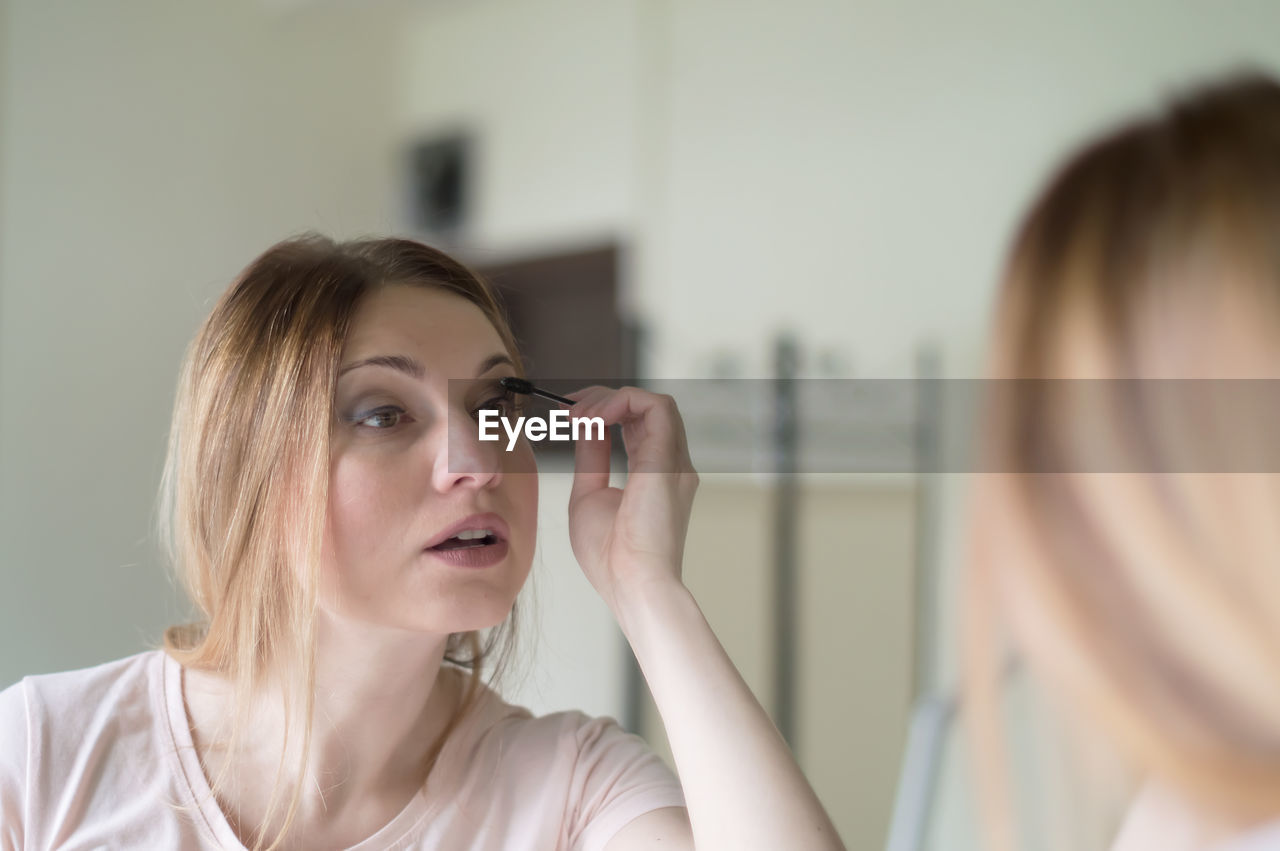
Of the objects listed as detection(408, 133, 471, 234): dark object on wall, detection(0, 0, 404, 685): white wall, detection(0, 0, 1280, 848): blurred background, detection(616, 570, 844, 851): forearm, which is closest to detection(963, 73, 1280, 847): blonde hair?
detection(616, 570, 844, 851): forearm

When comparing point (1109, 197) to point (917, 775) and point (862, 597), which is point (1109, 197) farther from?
point (862, 597)

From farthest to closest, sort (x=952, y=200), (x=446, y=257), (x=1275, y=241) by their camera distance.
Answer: (x=952, y=200)
(x=446, y=257)
(x=1275, y=241)

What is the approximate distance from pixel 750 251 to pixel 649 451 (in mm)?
1265

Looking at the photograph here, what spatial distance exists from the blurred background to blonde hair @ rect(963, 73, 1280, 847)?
0.58 m

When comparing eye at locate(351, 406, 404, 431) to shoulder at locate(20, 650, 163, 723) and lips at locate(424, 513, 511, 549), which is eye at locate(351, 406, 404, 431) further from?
shoulder at locate(20, 650, 163, 723)

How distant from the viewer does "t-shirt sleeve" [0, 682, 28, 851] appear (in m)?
0.66

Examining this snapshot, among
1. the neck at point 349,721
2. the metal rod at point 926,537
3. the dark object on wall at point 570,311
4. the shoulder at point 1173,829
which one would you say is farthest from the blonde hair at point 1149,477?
the dark object on wall at point 570,311

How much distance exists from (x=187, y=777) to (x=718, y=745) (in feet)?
1.25

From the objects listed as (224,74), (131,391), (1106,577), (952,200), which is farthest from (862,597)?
(224,74)

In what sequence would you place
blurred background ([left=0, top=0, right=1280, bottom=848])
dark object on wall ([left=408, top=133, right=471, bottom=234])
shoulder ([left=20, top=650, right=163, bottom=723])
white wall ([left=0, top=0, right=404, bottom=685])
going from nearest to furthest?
shoulder ([left=20, top=650, right=163, bottom=723]) → blurred background ([left=0, top=0, right=1280, bottom=848]) → white wall ([left=0, top=0, right=404, bottom=685]) → dark object on wall ([left=408, top=133, right=471, bottom=234])

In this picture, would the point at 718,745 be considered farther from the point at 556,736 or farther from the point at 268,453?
the point at 268,453

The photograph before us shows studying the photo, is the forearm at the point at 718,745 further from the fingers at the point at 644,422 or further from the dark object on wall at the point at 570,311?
the dark object on wall at the point at 570,311

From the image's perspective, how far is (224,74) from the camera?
78.6 inches

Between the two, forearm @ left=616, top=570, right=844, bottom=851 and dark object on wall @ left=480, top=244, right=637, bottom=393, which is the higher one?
dark object on wall @ left=480, top=244, right=637, bottom=393
